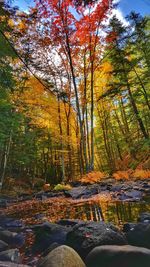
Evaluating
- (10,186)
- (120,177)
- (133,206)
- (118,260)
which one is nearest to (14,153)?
(10,186)

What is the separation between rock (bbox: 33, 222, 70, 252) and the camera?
4473mm

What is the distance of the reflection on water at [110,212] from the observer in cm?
603

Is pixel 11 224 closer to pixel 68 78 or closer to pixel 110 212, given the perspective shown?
pixel 110 212

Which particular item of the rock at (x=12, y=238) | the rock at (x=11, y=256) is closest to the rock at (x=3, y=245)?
the rock at (x=12, y=238)

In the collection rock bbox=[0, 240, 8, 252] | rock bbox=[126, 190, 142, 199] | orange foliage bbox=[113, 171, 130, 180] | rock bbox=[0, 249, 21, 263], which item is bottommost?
rock bbox=[0, 249, 21, 263]

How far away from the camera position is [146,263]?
3199 millimetres

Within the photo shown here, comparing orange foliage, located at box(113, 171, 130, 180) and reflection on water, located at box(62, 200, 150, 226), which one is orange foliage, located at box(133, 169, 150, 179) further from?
reflection on water, located at box(62, 200, 150, 226)

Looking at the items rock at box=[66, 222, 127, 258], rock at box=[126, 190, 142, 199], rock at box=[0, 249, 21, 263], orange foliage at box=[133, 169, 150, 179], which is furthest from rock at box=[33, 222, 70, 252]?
orange foliage at box=[133, 169, 150, 179]

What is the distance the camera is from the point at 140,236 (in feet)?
13.6

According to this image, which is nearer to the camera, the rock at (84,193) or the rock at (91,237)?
the rock at (91,237)

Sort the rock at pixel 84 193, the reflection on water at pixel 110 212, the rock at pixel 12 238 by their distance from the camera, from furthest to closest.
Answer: the rock at pixel 84 193, the reflection on water at pixel 110 212, the rock at pixel 12 238

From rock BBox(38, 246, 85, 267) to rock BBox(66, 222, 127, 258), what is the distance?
0.58 metres

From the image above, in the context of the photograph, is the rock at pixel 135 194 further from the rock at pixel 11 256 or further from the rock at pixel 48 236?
the rock at pixel 11 256

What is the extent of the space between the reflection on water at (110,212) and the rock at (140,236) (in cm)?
121
